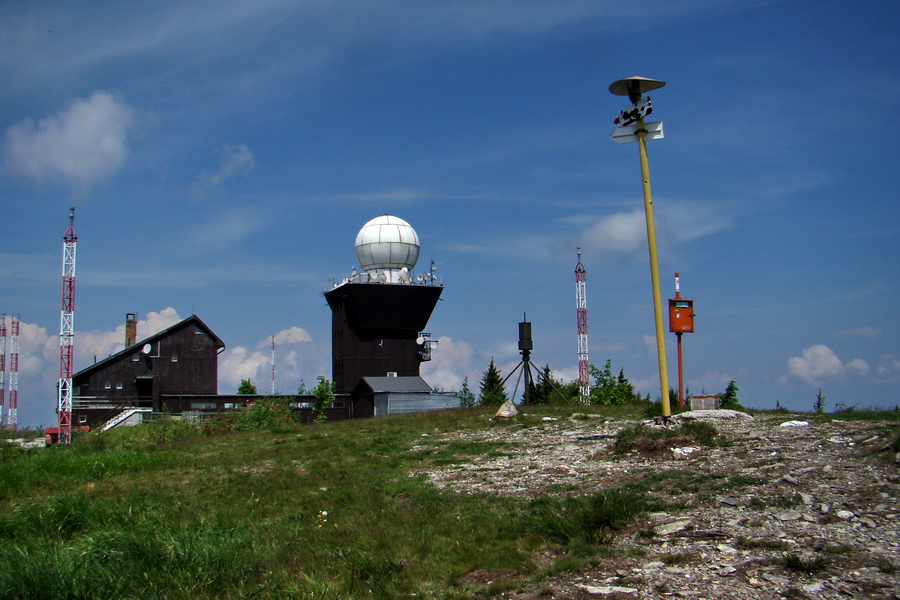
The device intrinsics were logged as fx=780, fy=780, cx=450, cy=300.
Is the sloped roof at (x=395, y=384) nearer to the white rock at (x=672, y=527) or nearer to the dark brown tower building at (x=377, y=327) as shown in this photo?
the dark brown tower building at (x=377, y=327)

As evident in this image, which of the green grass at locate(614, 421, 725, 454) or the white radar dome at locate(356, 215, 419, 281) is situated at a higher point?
the white radar dome at locate(356, 215, 419, 281)

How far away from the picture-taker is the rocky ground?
780 centimetres

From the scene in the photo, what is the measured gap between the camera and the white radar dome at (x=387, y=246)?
178ft

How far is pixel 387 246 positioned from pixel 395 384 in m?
9.55

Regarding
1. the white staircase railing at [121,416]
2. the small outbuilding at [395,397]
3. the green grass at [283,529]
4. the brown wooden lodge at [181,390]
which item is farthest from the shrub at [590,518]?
the white staircase railing at [121,416]

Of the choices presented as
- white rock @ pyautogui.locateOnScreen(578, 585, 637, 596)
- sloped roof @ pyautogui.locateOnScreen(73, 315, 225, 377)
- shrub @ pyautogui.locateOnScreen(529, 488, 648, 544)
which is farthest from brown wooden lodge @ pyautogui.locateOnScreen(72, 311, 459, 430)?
white rock @ pyautogui.locateOnScreen(578, 585, 637, 596)

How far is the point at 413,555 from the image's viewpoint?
33.0 feet

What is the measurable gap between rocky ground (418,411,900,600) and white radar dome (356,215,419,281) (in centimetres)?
3879

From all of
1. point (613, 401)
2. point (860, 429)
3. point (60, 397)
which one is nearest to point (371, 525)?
point (860, 429)

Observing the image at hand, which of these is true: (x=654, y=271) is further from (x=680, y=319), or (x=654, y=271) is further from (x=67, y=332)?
(x=67, y=332)

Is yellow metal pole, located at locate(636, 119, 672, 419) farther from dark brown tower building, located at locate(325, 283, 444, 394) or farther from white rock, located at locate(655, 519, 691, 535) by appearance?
dark brown tower building, located at locate(325, 283, 444, 394)

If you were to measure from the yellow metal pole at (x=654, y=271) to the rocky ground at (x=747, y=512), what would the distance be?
1.54 metres

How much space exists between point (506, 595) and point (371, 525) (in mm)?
3996

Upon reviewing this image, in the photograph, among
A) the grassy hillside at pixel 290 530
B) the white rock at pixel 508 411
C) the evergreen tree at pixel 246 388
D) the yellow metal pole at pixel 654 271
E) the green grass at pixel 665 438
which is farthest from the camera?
the evergreen tree at pixel 246 388
